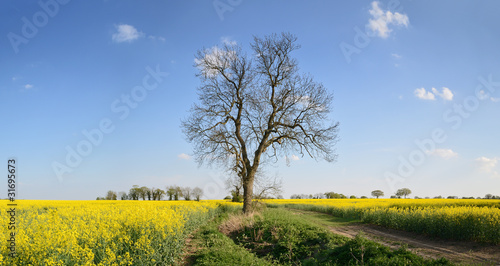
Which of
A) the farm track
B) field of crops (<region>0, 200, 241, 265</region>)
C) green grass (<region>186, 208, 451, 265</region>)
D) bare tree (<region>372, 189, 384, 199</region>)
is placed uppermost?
field of crops (<region>0, 200, 241, 265</region>)

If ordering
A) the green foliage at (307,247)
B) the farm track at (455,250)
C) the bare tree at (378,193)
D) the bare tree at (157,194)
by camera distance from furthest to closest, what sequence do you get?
1. the bare tree at (378,193)
2. the bare tree at (157,194)
3. the farm track at (455,250)
4. the green foliage at (307,247)

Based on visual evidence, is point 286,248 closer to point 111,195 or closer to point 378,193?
point 111,195

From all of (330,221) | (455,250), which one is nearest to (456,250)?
(455,250)

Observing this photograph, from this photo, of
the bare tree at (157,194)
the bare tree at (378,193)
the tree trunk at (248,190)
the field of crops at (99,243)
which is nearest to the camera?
the field of crops at (99,243)

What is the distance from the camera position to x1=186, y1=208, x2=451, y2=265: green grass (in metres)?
8.35

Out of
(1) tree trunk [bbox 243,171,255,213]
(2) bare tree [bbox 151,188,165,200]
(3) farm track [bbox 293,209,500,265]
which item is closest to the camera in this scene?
(3) farm track [bbox 293,209,500,265]

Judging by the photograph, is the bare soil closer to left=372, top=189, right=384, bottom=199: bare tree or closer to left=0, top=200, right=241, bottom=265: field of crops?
left=0, top=200, right=241, bottom=265: field of crops

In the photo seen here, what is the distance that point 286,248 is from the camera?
11.8 meters

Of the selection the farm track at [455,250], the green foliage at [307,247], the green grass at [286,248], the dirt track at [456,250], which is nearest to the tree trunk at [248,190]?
the green grass at [286,248]

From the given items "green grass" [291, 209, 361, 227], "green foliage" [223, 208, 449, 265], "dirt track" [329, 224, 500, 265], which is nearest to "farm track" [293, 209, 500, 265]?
"dirt track" [329, 224, 500, 265]

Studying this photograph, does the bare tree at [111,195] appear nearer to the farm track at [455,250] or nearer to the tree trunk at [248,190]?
the tree trunk at [248,190]

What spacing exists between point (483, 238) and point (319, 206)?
24.9 metres

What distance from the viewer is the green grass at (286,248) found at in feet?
27.4

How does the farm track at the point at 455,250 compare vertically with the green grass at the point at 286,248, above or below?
below
